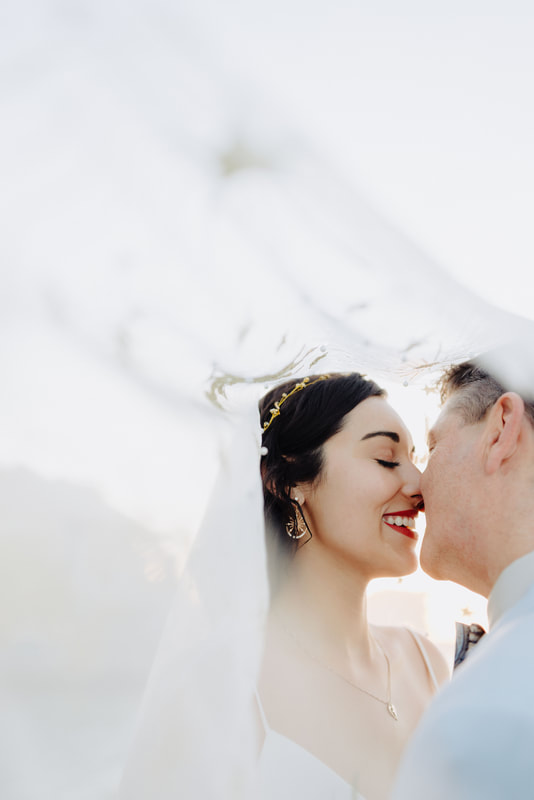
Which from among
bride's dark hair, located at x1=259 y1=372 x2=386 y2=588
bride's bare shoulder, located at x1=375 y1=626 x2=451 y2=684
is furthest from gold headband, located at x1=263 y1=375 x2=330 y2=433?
bride's bare shoulder, located at x1=375 y1=626 x2=451 y2=684

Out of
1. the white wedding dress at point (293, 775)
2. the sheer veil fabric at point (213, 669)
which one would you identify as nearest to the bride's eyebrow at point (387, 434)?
the sheer veil fabric at point (213, 669)

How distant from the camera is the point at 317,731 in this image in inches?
82.8

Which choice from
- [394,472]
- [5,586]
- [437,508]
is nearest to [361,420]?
[394,472]

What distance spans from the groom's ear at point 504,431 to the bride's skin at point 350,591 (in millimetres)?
748

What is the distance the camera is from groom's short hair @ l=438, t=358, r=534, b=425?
1.79 m

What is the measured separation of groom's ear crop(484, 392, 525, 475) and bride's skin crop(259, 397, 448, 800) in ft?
2.45

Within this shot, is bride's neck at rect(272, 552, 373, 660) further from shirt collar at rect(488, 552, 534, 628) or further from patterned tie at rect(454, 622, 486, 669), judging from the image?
shirt collar at rect(488, 552, 534, 628)

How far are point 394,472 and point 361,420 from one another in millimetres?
234

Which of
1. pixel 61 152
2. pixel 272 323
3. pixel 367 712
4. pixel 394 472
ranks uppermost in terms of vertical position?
pixel 61 152

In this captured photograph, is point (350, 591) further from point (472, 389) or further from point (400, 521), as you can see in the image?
point (472, 389)

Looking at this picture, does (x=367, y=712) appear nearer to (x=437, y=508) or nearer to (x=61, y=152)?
(x=437, y=508)

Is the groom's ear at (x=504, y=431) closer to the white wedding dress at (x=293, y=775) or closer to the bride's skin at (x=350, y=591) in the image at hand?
the bride's skin at (x=350, y=591)

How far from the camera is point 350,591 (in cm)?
255

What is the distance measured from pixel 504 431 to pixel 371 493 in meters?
0.84
